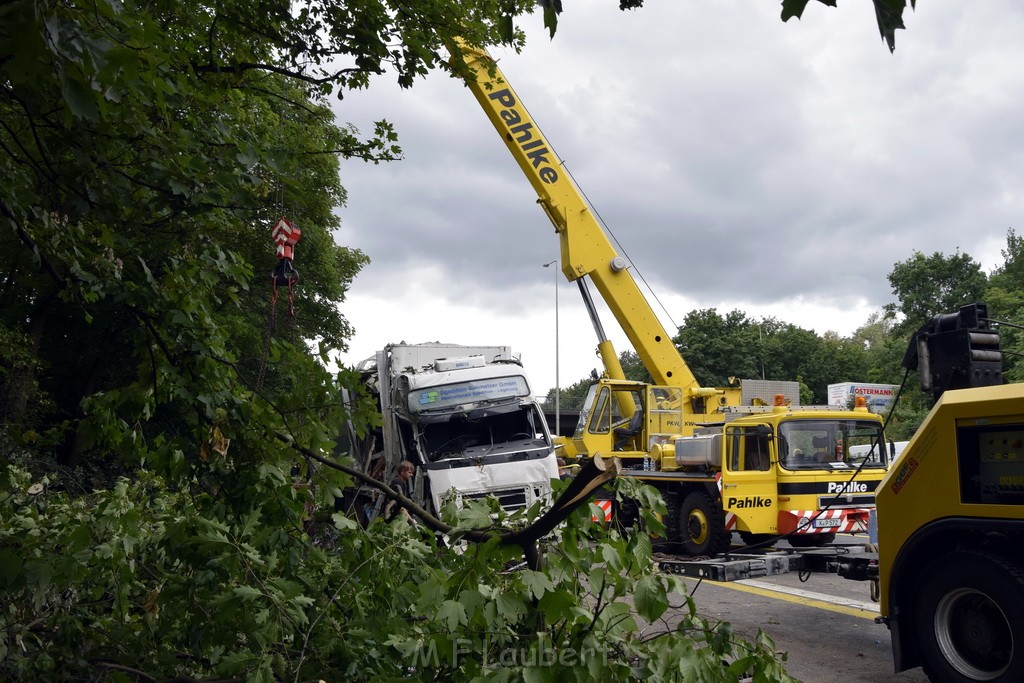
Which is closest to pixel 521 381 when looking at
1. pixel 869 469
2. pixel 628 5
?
pixel 869 469

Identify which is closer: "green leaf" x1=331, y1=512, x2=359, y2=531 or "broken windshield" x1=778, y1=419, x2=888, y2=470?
"green leaf" x1=331, y1=512, x2=359, y2=531

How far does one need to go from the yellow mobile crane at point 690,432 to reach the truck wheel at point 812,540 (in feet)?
0.06

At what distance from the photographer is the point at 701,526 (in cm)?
1167

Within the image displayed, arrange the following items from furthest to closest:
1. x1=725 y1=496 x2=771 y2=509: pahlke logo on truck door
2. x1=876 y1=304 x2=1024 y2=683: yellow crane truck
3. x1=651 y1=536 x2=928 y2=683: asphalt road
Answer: x1=725 y1=496 x2=771 y2=509: pahlke logo on truck door < x1=651 y1=536 x2=928 y2=683: asphalt road < x1=876 y1=304 x2=1024 y2=683: yellow crane truck

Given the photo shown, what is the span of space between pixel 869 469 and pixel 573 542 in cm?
922

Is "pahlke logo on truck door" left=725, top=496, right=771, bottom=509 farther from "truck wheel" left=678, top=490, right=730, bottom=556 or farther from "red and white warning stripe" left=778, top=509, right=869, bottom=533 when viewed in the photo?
"truck wheel" left=678, top=490, right=730, bottom=556

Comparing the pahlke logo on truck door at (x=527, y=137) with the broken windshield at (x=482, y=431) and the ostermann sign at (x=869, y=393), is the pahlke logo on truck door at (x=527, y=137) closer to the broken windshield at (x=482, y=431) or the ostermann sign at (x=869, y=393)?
the broken windshield at (x=482, y=431)

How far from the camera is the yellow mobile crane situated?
1065 centimetres

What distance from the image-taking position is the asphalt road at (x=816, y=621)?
21.0 ft

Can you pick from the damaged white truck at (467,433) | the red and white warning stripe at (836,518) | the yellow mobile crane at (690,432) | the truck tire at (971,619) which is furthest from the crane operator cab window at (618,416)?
the truck tire at (971,619)

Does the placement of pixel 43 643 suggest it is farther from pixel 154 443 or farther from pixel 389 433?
pixel 389 433

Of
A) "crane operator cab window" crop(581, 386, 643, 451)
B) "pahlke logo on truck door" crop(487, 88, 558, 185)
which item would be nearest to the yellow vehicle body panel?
"crane operator cab window" crop(581, 386, 643, 451)

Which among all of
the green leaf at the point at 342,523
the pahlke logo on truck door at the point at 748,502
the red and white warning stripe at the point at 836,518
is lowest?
the red and white warning stripe at the point at 836,518

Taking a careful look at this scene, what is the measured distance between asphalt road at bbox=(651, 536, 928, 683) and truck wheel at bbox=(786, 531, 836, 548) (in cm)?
76
